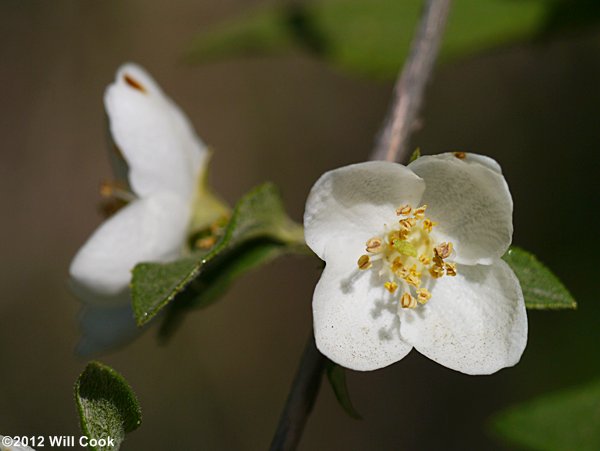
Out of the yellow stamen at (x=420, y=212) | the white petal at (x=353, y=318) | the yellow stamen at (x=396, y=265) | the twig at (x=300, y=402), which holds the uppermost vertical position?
the yellow stamen at (x=420, y=212)

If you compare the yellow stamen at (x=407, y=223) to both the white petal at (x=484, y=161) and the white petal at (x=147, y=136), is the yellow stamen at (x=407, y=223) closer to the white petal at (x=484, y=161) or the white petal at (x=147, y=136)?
the white petal at (x=484, y=161)

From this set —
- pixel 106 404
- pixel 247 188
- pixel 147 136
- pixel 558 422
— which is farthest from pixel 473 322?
pixel 247 188

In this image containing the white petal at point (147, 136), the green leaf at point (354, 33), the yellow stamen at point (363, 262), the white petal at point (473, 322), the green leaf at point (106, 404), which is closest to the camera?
the green leaf at point (106, 404)

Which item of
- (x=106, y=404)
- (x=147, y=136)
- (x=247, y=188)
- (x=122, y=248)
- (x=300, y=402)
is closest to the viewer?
(x=106, y=404)

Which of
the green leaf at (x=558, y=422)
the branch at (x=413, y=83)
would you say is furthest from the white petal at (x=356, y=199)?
the green leaf at (x=558, y=422)

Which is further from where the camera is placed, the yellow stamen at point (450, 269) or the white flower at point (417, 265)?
the yellow stamen at point (450, 269)

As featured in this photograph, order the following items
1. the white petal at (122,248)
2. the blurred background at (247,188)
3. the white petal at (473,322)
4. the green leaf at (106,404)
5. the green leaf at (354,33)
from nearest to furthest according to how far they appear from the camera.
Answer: the green leaf at (106,404) < the white petal at (473,322) < the white petal at (122,248) < the green leaf at (354,33) < the blurred background at (247,188)

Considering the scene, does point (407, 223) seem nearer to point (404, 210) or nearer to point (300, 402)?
point (404, 210)
